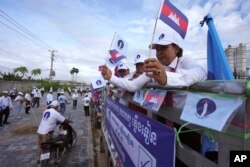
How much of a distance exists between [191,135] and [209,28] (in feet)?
4.77

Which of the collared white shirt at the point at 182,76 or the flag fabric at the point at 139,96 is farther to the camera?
the flag fabric at the point at 139,96

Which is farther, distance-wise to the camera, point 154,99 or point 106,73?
point 106,73

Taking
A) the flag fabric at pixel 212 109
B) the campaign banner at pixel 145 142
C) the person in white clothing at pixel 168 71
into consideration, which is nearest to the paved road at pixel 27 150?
the campaign banner at pixel 145 142

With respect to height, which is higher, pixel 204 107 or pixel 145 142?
pixel 204 107

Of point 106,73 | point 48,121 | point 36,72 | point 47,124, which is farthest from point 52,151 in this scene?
point 36,72

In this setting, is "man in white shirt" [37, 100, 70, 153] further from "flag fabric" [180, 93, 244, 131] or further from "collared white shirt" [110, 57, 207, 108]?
"flag fabric" [180, 93, 244, 131]

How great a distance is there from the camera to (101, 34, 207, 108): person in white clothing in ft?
6.30

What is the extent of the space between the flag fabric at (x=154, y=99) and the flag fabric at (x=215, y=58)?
62 centimetres

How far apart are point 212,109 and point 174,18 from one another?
141cm

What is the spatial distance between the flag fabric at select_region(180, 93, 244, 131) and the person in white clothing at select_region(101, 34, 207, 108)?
30cm

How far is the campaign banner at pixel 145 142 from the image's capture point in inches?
75.7

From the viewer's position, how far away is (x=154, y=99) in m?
2.33

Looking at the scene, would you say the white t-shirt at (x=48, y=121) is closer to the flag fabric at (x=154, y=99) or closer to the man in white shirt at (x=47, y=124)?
the man in white shirt at (x=47, y=124)

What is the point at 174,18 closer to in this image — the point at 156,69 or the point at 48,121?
the point at 156,69
